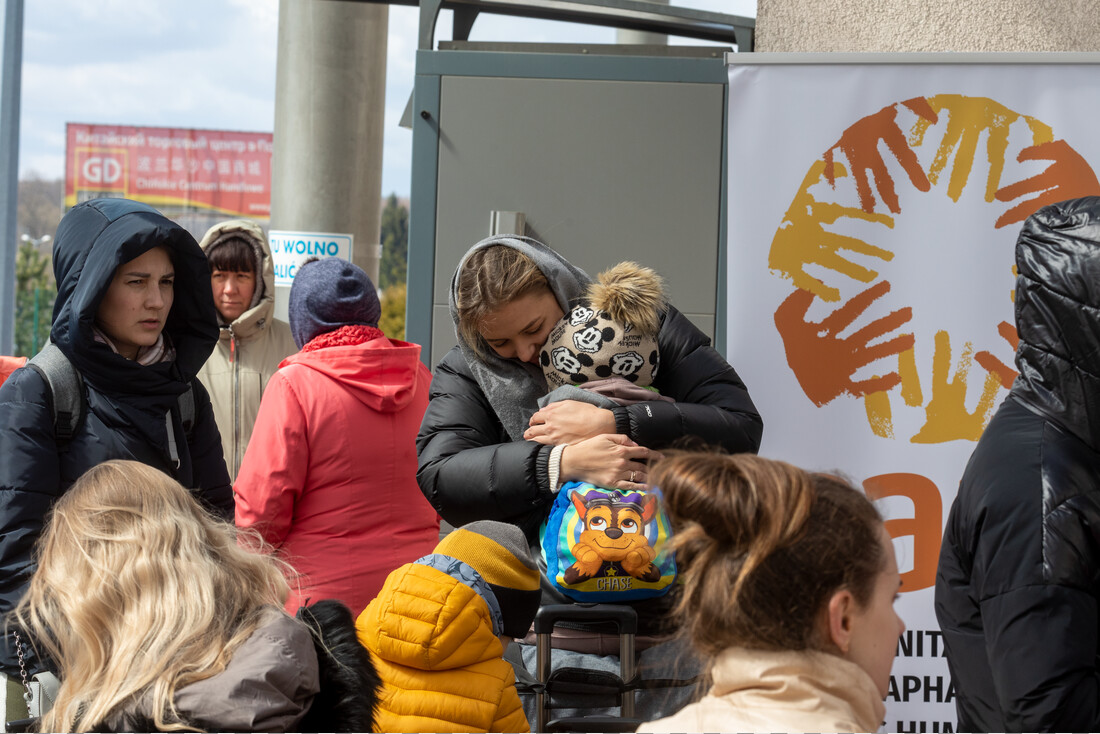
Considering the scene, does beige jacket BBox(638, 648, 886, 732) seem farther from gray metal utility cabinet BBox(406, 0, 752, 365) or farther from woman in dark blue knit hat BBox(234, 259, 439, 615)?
gray metal utility cabinet BBox(406, 0, 752, 365)

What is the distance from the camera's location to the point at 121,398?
2680 mm

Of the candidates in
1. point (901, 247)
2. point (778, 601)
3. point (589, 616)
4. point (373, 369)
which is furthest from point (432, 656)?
point (901, 247)

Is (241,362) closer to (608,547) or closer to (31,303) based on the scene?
(608,547)

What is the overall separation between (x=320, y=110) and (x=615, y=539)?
658cm

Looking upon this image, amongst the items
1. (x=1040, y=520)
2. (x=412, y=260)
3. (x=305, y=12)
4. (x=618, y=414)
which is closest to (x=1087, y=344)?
(x=1040, y=520)

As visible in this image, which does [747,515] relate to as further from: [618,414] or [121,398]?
[121,398]

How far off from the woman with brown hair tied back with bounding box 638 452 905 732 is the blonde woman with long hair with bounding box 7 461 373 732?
69cm

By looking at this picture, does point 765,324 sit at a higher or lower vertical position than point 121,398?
higher

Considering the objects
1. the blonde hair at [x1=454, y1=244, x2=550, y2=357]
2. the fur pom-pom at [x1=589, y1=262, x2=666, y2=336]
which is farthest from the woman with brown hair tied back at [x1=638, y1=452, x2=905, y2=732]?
the blonde hair at [x1=454, y1=244, x2=550, y2=357]

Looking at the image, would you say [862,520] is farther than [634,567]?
No

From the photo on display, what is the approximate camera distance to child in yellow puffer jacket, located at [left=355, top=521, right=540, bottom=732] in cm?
211

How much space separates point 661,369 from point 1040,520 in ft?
3.87

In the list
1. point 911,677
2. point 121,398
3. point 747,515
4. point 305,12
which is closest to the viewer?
point 747,515

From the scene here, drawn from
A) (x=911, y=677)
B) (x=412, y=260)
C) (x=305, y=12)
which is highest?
(x=305, y=12)
